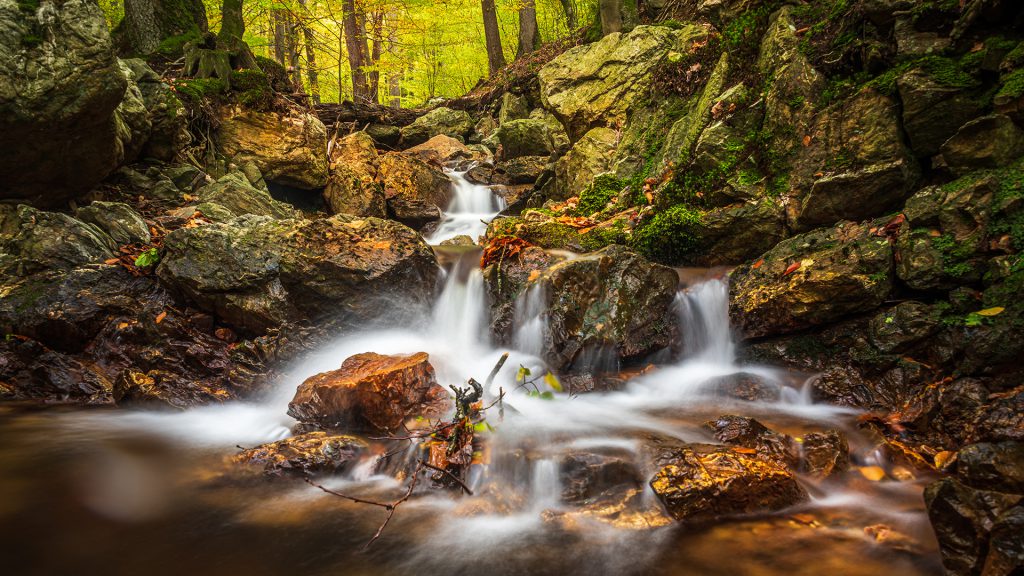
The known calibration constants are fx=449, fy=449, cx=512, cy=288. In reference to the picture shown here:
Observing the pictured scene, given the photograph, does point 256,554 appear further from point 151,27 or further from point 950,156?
point 151,27

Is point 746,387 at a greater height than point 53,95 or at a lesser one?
lesser

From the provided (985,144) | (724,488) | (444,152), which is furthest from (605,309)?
(444,152)

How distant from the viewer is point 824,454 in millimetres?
3221

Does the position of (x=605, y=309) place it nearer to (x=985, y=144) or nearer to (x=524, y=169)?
(x=985, y=144)

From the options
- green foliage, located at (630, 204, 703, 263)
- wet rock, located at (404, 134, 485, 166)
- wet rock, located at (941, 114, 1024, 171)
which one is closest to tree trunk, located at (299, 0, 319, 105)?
wet rock, located at (404, 134, 485, 166)

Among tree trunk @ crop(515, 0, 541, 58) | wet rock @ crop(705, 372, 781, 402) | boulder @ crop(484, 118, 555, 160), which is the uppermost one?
tree trunk @ crop(515, 0, 541, 58)

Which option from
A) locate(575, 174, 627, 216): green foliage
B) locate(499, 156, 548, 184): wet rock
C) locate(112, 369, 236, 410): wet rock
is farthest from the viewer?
locate(499, 156, 548, 184): wet rock

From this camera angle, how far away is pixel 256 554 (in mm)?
2576

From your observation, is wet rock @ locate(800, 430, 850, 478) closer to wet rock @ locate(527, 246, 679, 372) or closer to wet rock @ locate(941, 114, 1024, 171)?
wet rock @ locate(527, 246, 679, 372)

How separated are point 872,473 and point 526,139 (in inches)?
422

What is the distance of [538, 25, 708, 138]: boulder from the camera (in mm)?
9008

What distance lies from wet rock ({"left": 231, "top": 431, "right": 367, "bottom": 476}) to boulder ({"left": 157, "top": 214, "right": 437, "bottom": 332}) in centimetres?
212

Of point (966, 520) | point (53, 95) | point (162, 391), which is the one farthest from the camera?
point (53, 95)

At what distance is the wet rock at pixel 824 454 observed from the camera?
3.14 metres
